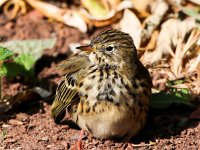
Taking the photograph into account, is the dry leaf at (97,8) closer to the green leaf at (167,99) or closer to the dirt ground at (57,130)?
the dirt ground at (57,130)

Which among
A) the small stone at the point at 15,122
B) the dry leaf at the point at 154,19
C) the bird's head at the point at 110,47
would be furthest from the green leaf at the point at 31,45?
the bird's head at the point at 110,47

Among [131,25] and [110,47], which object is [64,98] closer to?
[110,47]

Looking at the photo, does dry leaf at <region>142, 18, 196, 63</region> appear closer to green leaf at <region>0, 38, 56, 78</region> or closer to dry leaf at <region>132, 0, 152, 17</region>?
dry leaf at <region>132, 0, 152, 17</region>

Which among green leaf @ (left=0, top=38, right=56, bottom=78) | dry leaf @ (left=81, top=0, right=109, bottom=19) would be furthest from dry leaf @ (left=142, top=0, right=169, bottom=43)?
green leaf @ (left=0, top=38, right=56, bottom=78)

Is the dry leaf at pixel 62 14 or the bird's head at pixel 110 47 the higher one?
the bird's head at pixel 110 47

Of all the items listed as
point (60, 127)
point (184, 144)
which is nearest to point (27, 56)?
point (60, 127)

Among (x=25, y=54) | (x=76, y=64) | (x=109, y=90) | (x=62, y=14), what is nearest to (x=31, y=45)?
(x=25, y=54)

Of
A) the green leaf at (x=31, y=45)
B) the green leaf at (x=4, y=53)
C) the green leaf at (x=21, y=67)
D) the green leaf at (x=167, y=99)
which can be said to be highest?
the green leaf at (x=4, y=53)
